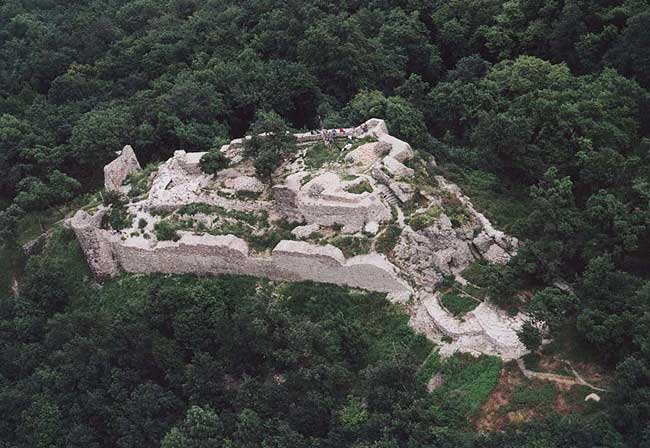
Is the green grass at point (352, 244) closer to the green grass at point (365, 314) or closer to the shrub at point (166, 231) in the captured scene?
the green grass at point (365, 314)

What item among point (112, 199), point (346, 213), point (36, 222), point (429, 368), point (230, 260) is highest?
point (346, 213)

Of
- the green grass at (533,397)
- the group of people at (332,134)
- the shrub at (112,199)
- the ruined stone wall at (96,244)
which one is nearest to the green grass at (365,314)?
the green grass at (533,397)

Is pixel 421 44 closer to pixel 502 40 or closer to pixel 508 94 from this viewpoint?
pixel 502 40

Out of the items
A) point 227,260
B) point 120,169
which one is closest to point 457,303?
point 227,260

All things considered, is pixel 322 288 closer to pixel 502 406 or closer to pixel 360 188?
pixel 360 188

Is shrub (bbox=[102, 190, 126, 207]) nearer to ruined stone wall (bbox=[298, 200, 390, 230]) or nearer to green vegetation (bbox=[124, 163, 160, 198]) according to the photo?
green vegetation (bbox=[124, 163, 160, 198])

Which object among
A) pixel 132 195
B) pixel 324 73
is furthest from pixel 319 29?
pixel 132 195

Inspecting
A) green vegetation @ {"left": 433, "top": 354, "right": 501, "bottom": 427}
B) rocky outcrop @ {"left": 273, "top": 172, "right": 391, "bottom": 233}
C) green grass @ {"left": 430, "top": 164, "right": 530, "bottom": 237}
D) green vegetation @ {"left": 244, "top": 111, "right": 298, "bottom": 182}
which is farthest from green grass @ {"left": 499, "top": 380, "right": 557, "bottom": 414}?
green vegetation @ {"left": 244, "top": 111, "right": 298, "bottom": 182}
